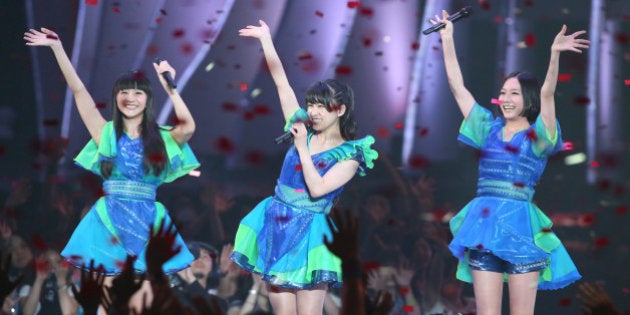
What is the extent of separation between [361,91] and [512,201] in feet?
5.35

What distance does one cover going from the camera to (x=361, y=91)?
586 centimetres

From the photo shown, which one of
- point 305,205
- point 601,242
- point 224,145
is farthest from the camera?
point 224,145

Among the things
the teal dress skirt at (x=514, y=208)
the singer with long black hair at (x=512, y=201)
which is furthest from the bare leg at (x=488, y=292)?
the teal dress skirt at (x=514, y=208)

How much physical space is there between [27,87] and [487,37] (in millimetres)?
2452

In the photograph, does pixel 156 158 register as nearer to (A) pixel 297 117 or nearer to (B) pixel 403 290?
(A) pixel 297 117

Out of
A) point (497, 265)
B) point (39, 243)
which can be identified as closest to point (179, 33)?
point (39, 243)

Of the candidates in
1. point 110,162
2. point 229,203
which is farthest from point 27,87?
point 110,162

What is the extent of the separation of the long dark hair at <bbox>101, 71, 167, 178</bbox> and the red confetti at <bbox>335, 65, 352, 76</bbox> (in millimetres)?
1500

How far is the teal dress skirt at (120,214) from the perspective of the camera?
4.35 metres

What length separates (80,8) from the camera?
6.02m

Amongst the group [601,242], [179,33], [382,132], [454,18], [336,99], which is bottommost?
[601,242]

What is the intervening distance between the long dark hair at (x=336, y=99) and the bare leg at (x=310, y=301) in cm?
62

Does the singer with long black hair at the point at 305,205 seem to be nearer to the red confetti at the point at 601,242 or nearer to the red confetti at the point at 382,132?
the red confetti at the point at 382,132

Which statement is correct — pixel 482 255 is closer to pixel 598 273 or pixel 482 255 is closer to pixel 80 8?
pixel 598 273
